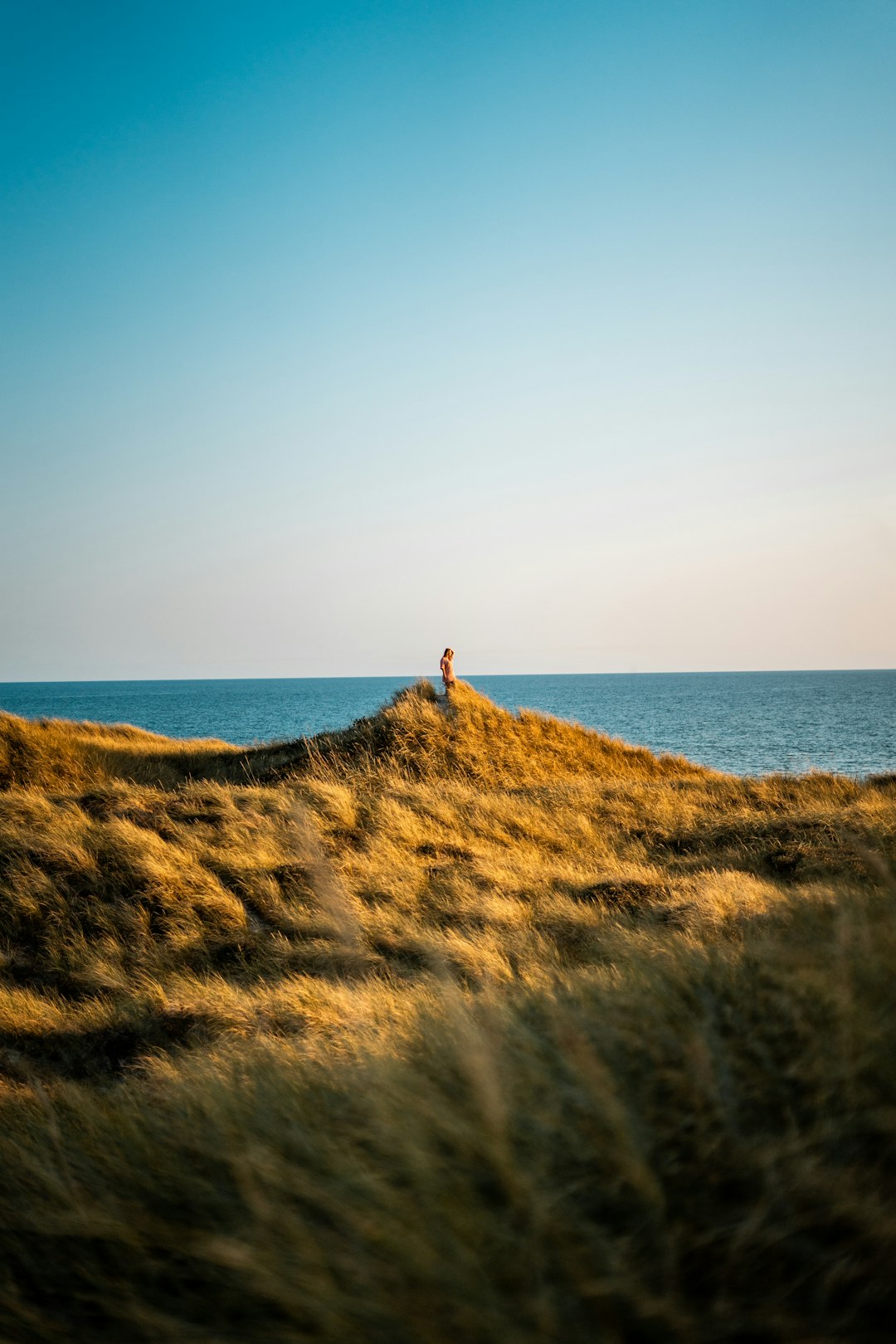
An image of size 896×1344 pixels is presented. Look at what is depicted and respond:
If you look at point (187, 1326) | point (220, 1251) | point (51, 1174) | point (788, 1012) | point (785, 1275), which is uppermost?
point (788, 1012)

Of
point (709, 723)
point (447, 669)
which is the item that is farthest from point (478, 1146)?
point (709, 723)

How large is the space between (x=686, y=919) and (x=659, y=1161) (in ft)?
18.7

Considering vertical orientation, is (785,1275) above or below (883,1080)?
below

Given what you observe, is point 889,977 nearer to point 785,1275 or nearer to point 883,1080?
point 883,1080

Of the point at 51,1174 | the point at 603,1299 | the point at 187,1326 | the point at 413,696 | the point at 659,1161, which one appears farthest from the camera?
the point at 413,696

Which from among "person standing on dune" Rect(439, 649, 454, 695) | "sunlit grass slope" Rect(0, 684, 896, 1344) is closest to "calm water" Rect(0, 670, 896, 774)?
"person standing on dune" Rect(439, 649, 454, 695)

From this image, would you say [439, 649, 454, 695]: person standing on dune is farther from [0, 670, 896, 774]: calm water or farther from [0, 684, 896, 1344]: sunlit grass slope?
[0, 670, 896, 774]: calm water

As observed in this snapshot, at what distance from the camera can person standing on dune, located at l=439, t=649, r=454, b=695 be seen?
65.2 ft

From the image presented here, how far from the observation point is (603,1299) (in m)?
1.74

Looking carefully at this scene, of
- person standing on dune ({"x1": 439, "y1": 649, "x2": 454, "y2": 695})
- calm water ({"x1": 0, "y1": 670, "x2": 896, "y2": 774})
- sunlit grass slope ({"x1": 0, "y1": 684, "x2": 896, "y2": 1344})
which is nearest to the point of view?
sunlit grass slope ({"x1": 0, "y1": 684, "x2": 896, "y2": 1344})

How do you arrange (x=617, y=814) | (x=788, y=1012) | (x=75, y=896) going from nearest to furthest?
(x=788, y=1012) → (x=75, y=896) → (x=617, y=814)

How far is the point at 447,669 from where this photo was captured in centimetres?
1986

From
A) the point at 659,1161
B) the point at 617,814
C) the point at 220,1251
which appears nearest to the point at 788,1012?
the point at 659,1161

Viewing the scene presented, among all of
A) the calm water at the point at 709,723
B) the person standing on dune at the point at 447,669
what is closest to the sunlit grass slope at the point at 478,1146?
the person standing on dune at the point at 447,669
